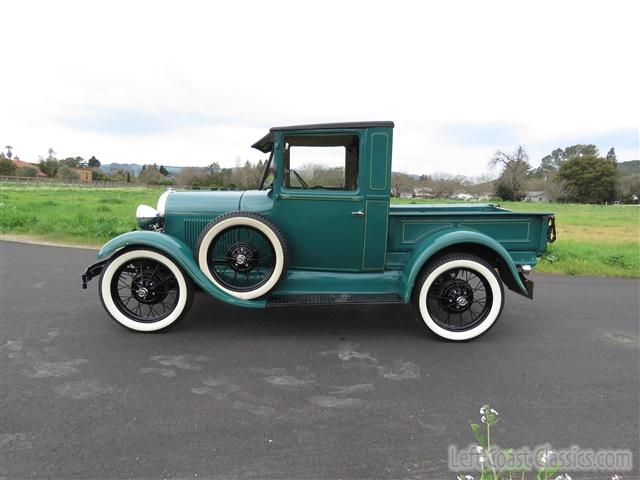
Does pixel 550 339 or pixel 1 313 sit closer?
pixel 550 339

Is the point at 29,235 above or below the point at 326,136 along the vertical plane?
below

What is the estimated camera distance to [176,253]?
3.38 m

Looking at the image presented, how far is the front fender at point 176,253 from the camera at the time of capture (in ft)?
11.1

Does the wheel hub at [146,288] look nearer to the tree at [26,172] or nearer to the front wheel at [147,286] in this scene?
the front wheel at [147,286]

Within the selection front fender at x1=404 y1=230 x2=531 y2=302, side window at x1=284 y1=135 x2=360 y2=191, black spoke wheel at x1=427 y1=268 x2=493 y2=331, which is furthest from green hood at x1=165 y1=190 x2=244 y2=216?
black spoke wheel at x1=427 y1=268 x2=493 y2=331

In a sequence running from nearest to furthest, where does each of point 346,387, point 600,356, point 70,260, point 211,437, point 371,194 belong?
1. point 211,437
2. point 346,387
3. point 600,356
4. point 371,194
5. point 70,260

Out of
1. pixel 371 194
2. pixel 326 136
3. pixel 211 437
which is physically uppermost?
pixel 326 136

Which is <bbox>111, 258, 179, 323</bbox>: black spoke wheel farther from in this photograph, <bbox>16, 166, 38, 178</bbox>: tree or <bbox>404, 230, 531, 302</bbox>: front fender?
<bbox>16, 166, 38, 178</bbox>: tree

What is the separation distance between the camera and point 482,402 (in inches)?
97.4

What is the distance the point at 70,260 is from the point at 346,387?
576cm

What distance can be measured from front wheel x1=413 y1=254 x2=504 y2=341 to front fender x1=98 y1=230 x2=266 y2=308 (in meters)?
1.52

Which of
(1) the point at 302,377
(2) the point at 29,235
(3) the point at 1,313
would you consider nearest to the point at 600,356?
(1) the point at 302,377

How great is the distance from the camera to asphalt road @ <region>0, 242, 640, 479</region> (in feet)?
6.41

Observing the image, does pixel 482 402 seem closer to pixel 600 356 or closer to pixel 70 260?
pixel 600 356
